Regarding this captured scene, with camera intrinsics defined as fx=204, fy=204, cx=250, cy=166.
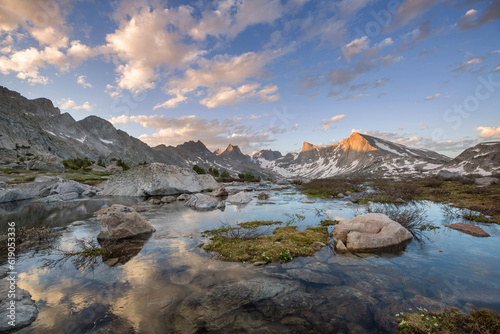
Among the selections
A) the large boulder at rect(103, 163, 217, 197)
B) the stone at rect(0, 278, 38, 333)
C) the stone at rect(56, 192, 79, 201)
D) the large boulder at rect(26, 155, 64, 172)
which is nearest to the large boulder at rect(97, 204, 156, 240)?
the stone at rect(0, 278, 38, 333)

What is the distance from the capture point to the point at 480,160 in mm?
125938

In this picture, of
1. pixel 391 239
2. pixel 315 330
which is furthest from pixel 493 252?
pixel 315 330

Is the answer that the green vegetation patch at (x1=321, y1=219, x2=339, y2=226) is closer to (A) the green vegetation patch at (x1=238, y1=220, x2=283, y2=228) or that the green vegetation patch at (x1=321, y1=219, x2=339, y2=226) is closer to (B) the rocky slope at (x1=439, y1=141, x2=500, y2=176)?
(A) the green vegetation patch at (x1=238, y1=220, x2=283, y2=228)

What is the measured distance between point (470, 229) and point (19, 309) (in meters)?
25.6

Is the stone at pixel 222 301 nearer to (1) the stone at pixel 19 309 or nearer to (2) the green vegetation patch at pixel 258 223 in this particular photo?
(1) the stone at pixel 19 309

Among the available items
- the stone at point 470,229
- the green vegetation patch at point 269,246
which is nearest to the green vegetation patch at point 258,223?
the green vegetation patch at point 269,246

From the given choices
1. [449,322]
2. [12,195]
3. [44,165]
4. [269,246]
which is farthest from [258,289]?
[44,165]

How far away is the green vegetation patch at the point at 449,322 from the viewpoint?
19.1ft

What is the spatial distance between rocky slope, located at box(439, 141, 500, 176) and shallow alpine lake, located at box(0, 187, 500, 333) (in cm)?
15045

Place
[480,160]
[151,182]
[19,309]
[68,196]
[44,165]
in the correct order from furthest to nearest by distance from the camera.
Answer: [480,160] < [44,165] < [151,182] < [68,196] < [19,309]

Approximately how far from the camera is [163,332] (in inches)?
246

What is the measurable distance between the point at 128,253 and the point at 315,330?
11352 millimetres

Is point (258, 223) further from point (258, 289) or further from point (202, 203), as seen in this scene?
point (202, 203)

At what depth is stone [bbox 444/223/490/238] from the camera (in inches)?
564
